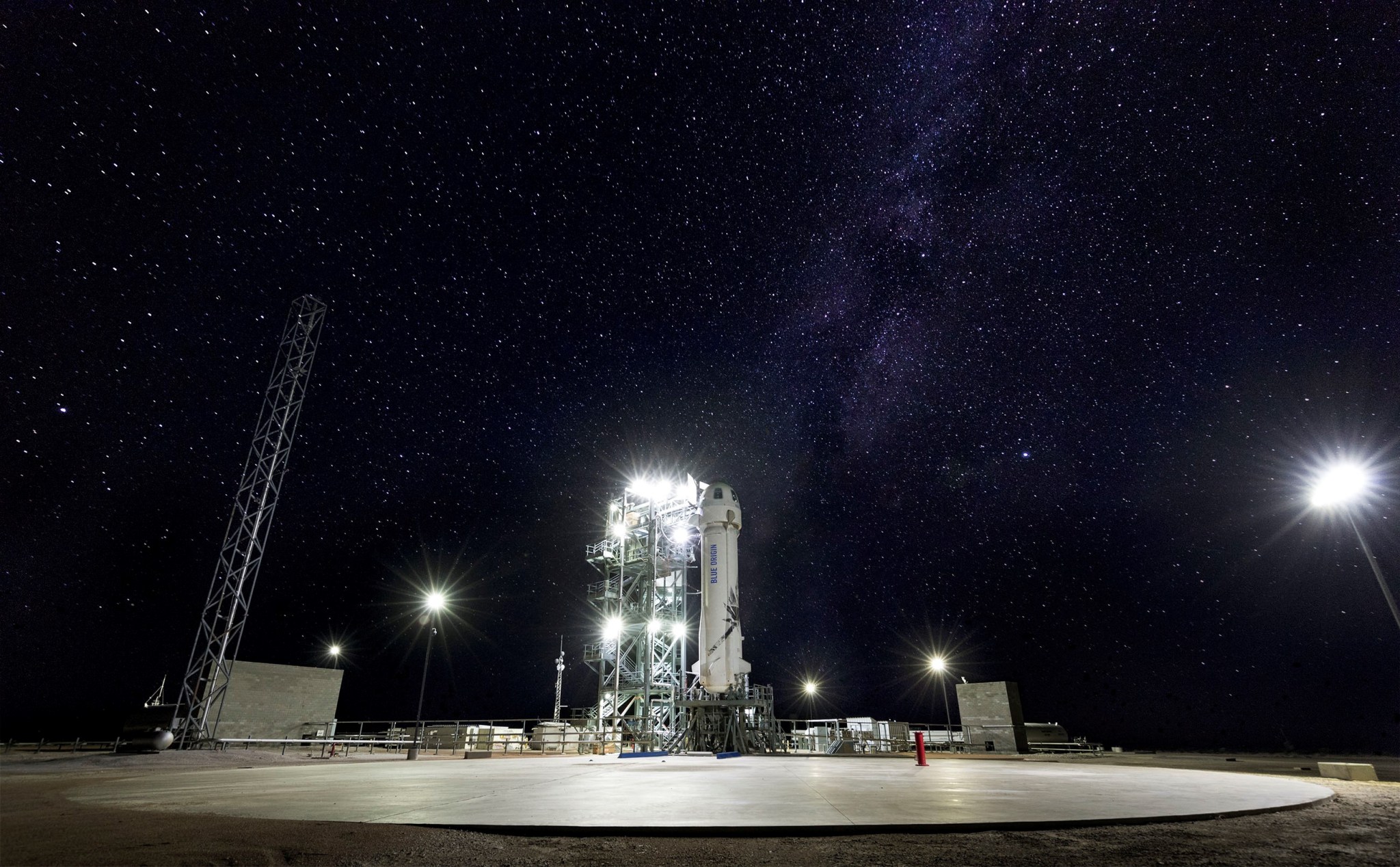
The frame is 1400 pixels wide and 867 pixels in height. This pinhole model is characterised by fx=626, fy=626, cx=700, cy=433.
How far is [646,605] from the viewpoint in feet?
137

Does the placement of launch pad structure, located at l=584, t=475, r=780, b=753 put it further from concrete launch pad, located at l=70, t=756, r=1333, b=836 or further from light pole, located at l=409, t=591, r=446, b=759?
concrete launch pad, located at l=70, t=756, r=1333, b=836

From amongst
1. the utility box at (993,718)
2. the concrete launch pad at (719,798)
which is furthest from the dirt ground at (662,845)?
the utility box at (993,718)

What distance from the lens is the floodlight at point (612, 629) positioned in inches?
1654

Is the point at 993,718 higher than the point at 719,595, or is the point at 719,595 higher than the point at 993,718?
the point at 719,595

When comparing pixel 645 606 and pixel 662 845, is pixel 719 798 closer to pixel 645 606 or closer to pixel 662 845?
pixel 662 845

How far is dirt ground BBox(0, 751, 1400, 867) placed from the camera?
17.3ft

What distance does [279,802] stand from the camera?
8625 millimetres

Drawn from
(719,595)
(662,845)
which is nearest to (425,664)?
(719,595)

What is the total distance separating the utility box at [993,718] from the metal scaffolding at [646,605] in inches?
709

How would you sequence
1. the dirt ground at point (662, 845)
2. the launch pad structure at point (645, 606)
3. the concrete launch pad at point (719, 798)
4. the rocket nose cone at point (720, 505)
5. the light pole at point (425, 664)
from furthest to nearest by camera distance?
the launch pad structure at point (645, 606) < the rocket nose cone at point (720, 505) < the light pole at point (425, 664) < the concrete launch pad at point (719, 798) < the dirt ground at point (662, 845)

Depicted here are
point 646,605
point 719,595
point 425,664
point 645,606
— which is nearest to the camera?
point 425,664

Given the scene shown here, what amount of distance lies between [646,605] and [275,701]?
21780mm

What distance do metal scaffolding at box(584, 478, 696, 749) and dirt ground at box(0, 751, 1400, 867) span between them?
3361 centimetres

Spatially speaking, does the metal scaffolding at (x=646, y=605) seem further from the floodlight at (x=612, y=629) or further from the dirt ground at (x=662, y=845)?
the dirt ground at (x=662, y=845)
